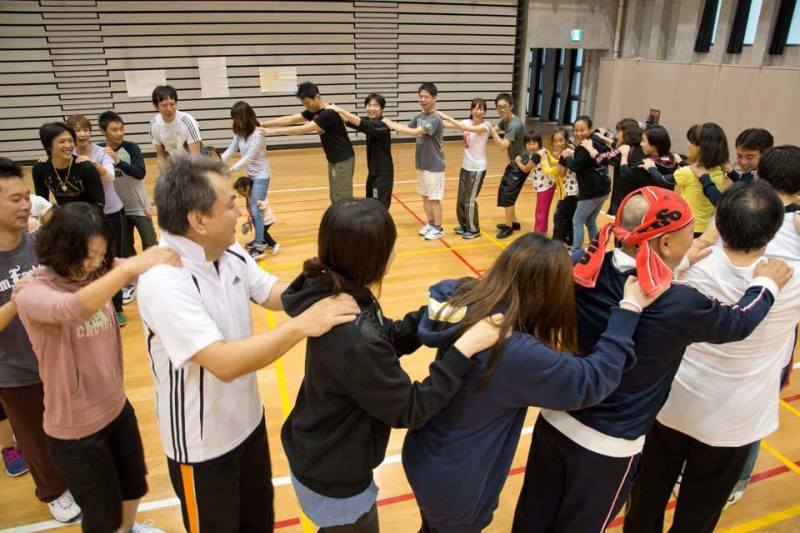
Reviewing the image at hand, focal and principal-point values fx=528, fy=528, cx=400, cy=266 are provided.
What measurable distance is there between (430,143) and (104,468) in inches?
227

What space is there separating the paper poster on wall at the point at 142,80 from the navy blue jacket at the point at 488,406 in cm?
1302

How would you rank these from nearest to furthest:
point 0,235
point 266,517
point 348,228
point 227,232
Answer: point 348,228 → point 227,232 → point 266,517 → point 0,235

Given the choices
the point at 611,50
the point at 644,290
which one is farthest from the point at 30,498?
the point at 611,50

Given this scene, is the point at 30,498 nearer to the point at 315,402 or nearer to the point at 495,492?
the point at 315,402

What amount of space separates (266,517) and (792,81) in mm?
12378

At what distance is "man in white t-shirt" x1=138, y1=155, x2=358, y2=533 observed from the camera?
1.66m

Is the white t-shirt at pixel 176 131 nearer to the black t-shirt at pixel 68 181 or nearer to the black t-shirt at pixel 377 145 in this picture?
the black t-shirt at pixel 377 145

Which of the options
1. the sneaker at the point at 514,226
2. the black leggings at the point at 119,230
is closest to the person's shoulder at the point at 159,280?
the black leggings at the point at 119,230

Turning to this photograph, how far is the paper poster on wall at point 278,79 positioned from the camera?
527 inches

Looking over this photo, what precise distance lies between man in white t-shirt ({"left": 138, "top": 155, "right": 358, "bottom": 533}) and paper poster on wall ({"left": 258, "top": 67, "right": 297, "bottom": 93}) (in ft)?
41.1

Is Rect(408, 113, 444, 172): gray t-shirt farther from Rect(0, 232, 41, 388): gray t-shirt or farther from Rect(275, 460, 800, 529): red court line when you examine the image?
Rect(0, 232, 41, 388): gray t-shirt

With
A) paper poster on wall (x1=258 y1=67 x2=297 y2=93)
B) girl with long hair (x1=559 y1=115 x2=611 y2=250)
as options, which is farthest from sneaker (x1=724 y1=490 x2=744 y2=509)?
paper poster on wall (x1=258 y1=67 x2=297 y2=93)

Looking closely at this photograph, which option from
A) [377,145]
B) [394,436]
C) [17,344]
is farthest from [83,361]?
[377,145]

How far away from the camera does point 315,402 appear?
172 cm
